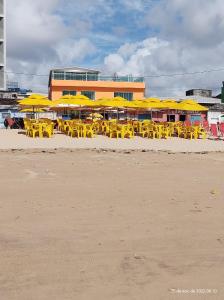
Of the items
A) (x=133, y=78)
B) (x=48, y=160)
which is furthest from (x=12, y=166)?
(x=133, y=78)

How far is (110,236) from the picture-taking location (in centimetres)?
445

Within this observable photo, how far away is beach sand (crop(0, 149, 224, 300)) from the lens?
323cm

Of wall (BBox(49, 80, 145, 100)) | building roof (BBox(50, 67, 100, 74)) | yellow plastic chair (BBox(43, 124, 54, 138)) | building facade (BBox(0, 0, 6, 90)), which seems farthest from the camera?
building facade (BBox(0, 0, 6, 90))

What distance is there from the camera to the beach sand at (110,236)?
3.23 metres

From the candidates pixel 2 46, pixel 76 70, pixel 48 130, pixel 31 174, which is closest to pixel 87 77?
pixel 76 70

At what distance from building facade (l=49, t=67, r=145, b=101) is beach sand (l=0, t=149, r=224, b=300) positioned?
120ft

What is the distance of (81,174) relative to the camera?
866cm

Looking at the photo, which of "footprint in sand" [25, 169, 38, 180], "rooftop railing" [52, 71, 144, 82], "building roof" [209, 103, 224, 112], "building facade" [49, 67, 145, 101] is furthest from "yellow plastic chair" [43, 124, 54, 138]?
"rooftop railing" [52, 71, 144, 82]

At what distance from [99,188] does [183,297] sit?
4.09 metres

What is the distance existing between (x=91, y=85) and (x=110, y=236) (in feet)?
136

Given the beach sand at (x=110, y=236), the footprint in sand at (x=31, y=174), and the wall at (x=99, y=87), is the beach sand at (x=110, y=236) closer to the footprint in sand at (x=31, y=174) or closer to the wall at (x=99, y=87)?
the footprint in sand at (x=31, y=174)

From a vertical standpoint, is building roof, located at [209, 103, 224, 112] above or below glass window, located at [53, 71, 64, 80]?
below

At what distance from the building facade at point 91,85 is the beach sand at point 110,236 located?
36.7 metres

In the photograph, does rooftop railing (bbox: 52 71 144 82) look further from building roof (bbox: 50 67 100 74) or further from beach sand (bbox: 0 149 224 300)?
beach sand (bbox: 0 149 224 300)
